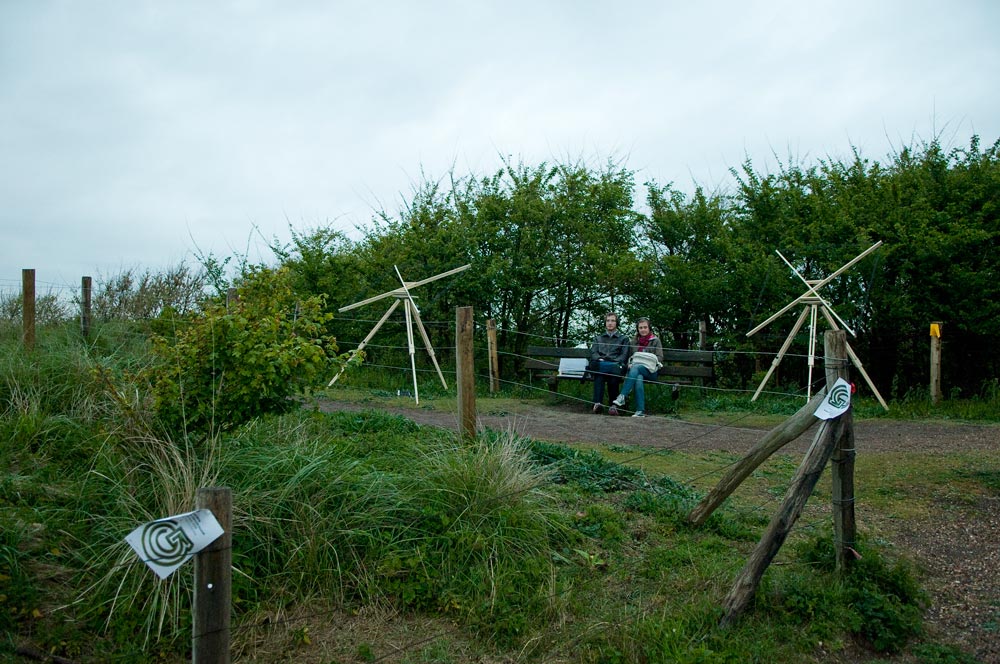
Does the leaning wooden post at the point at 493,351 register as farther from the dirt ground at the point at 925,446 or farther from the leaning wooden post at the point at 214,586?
the leaning wooden post at the point at 214,586

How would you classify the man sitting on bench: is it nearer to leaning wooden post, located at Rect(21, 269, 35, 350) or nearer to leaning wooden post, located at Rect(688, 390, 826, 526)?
leaning wooden post, located at Rect(688, 390, 826, 526)

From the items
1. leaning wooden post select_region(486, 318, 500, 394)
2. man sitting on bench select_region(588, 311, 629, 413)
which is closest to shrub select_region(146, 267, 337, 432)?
man sitting on bench select_region(588, 311, 629, 413)

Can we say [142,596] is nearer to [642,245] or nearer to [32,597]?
[32,597]

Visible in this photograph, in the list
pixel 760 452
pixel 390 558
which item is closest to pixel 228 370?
pixel 390 558

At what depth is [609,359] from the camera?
37.6 feet

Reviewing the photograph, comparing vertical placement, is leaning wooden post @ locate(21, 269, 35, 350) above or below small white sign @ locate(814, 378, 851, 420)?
above

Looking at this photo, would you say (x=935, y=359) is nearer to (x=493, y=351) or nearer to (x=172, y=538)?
(x=493, y=351)

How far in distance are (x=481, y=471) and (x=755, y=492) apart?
2540mm

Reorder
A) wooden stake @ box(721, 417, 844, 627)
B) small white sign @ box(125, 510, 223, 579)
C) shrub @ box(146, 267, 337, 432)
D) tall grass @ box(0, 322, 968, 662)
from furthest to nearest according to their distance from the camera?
shrub @ box(146, 267, 337, 432) < wooden stake @ box(721, 417, 844, 627) < tall grass @ box(0, 322, 968, 662) < small white sign @ box(125, 510, 223, 579)

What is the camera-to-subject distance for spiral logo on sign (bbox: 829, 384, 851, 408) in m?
4.41

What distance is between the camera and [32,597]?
12.2 ft

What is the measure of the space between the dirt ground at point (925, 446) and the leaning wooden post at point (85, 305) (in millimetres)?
2577

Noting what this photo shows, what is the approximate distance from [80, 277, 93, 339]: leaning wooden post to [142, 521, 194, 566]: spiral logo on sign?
5887mm

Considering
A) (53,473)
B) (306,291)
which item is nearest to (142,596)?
(53,473)
